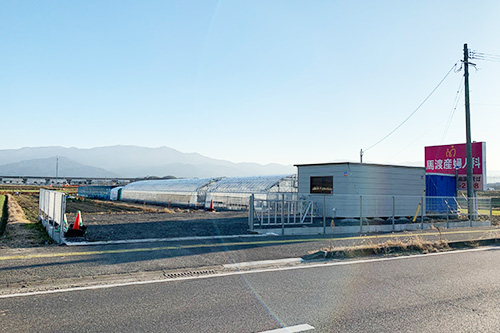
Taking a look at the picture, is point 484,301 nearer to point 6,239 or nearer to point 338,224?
point 338,224

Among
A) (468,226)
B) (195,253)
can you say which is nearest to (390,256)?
(195,253)

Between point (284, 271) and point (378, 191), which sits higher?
point (378, 191)

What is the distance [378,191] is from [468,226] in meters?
5.18

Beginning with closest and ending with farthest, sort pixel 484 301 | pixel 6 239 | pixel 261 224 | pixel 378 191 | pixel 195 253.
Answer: pixel 484 301, pixel 195 253, pixel 6 239, pixel 261 224, pixel 378 191

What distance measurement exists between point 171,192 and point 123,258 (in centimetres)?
3013

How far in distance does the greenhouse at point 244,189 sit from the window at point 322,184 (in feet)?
23.2

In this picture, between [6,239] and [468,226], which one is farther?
[468,226]

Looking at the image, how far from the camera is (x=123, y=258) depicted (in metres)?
8.86

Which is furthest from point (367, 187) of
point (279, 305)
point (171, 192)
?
point (171, 192)

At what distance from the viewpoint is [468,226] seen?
20.0 m

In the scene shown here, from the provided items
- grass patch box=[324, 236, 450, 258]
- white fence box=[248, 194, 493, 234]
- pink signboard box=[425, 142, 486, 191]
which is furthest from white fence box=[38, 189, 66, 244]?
pink signboard box=[425, 142, 486, 191]

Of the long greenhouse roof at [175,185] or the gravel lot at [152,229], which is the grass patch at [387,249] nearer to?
the gravel lot at [152,229]

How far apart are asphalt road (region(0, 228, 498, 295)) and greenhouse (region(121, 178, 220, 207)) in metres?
23.4

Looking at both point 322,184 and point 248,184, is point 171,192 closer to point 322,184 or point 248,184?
point 248,184
